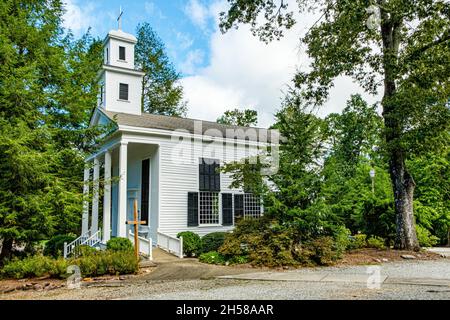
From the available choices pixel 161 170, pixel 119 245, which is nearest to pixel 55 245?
pixel 119 245

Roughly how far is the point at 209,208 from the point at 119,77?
8.46m

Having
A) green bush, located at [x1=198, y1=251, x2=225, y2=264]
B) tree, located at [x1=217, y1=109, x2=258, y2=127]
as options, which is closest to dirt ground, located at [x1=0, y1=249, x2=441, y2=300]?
green bush, located at [x1=198, y1=251, x2=225, y2=264]

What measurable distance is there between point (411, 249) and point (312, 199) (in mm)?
4318

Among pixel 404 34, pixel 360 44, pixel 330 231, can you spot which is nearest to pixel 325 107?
pixel 360 44

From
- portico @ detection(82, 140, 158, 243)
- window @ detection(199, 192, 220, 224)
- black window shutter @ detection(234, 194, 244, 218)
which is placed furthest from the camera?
black window shutter @ detection(234, 194, 244, 218)

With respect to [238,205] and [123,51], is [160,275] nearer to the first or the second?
[238,205]

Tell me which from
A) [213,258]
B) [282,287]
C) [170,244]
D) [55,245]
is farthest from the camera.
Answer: [55,245]

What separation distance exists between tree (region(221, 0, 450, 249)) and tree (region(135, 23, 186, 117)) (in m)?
20.6

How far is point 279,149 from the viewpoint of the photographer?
11609mm

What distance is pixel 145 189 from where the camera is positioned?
624 inches

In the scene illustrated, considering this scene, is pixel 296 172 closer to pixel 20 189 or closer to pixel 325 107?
pixel 325 107

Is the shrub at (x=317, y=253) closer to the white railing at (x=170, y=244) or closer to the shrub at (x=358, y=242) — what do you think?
the shrub at (x=358, y=242)

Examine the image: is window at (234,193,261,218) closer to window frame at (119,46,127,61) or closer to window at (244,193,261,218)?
window at (244,193,261,218)

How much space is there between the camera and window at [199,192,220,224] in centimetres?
1575
